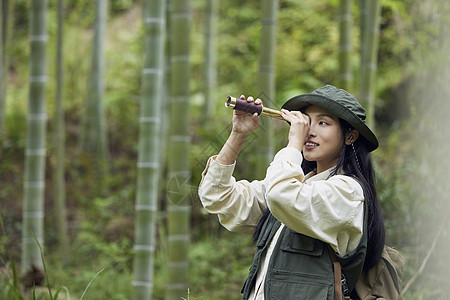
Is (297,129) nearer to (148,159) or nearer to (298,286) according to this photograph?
(298,286)

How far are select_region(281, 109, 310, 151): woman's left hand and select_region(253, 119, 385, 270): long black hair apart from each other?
0.51 feet

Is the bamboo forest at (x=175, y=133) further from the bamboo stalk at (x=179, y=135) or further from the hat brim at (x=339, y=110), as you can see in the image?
the hat brim at (x=339, y=110)

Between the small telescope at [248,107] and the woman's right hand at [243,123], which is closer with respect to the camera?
the small telescope at [248,107]

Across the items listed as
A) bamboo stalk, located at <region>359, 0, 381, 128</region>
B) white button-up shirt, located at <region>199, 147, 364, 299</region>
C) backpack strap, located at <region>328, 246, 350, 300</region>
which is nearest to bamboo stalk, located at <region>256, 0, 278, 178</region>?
bamboo stalk, located at <region>359, 0, 381, 128</region>

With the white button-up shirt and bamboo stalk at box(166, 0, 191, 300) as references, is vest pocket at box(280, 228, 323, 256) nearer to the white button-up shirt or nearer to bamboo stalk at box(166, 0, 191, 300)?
the white button-up shirt

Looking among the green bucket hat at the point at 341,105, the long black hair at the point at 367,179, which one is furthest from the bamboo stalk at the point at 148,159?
the green bucket hat at the point at 341,105

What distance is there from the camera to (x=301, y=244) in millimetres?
1912

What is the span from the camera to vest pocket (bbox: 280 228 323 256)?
1893 mm

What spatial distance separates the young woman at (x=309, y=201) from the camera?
1832mm

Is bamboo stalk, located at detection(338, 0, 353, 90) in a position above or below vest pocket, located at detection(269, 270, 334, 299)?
above

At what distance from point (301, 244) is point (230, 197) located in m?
0.36

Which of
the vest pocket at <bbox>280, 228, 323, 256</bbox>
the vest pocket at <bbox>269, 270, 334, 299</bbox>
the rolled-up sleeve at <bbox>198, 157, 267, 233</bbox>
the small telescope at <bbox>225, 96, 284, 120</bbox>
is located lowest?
the vest pocket at <bbox>269, 270, 334, 299</bbox>

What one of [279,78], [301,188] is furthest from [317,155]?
[279,78]

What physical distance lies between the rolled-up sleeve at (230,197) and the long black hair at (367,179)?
0.22ft
